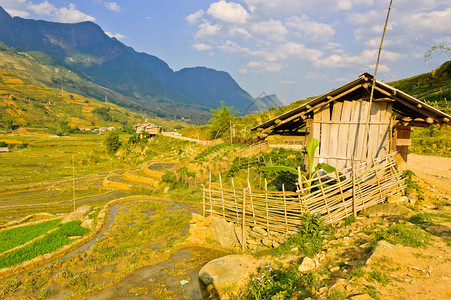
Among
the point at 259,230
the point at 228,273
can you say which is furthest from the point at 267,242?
the point at 228,273

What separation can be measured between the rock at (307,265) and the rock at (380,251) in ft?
3.94

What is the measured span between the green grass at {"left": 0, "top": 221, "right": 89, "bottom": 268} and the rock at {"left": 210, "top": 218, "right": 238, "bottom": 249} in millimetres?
7969

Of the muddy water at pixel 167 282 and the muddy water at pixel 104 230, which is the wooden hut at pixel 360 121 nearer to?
the muddy water at pixel 167 282

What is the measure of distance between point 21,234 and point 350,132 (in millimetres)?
18850

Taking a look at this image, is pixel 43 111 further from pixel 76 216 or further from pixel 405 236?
pixel 405 236

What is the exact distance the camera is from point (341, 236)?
21.5ft

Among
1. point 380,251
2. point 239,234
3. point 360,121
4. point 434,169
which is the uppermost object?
point 360,121

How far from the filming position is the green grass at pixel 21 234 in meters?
12.7

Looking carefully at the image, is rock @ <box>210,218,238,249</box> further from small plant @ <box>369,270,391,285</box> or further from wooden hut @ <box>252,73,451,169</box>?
small plant @ <box>369,270,391,285</box>

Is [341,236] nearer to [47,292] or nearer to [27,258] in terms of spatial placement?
[47,292]

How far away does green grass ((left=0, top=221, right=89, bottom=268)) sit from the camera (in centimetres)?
1060

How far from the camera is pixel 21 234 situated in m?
14.4

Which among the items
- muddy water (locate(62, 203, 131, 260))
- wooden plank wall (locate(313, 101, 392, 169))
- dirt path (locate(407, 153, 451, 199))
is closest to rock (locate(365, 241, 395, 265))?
wooden plank wall (locate(313, 101, 392, 169))

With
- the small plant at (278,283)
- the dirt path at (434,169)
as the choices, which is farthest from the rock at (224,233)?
the dirt path at (434,169)
